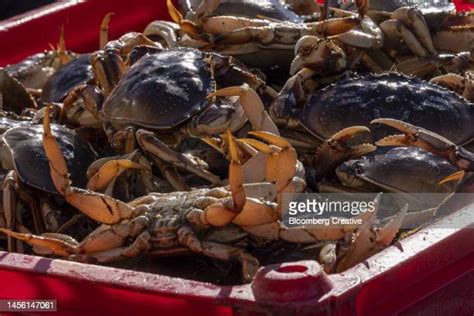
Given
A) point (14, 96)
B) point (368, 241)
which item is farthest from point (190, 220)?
point (14, 96)

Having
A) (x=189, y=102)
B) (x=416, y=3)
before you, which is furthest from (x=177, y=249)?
(x=416, y=3)

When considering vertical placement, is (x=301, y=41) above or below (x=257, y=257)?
above

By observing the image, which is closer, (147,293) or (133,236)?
(147,293)

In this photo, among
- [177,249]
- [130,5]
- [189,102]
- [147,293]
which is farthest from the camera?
[130,5]

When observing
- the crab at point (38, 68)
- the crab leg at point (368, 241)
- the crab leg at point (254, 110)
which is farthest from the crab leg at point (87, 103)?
the crab leg at point (368, 241)

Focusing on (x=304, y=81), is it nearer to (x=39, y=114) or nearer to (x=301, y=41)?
(x=301, y=41)

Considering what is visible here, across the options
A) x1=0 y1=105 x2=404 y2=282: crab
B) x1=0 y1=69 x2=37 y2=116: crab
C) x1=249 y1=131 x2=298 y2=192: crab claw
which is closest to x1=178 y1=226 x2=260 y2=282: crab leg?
x1=0 y1=105 x2=404 y2=282: crab

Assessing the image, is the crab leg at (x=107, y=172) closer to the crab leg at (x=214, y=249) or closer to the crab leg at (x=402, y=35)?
the crab leg at (x=214, y=249)

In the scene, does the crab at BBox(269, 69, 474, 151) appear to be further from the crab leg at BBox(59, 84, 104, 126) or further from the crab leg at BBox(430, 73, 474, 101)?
the crab leg at BBox(59, 84, 104, 126)
